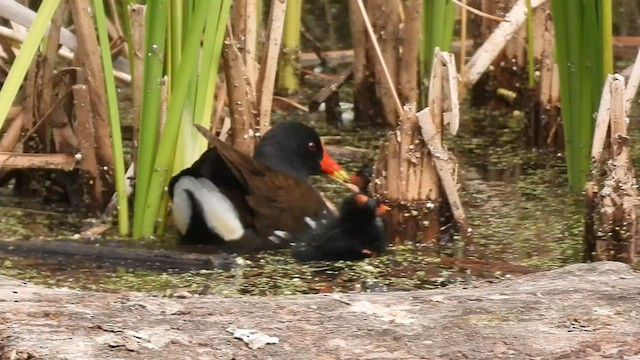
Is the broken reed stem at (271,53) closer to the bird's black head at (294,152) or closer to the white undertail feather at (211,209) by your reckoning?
the bird's black head at (294,152)

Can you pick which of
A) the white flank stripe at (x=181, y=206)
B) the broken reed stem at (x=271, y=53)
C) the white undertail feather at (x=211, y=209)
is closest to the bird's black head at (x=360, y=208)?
the white undertail feather at (x=211, y=209)

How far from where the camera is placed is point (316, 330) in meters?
2.36

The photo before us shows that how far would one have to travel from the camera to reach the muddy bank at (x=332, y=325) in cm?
226

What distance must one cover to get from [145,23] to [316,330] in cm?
141

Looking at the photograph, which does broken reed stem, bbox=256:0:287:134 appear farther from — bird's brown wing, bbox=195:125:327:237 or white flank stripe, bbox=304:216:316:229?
white flank stripe, bbox=304:216:316:229

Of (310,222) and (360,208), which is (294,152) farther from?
(360,208)

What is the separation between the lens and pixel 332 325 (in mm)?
2385

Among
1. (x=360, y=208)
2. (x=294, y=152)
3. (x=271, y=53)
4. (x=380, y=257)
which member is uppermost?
(x=271, y=53)

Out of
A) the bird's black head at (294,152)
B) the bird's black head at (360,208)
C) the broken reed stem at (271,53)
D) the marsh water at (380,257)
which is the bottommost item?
the marsh water at (380,257)

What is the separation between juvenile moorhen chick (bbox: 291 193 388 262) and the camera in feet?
11.9

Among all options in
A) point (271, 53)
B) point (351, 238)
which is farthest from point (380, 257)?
point (271, 53)

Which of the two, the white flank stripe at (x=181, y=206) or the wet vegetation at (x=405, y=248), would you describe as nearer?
the wet vegetation at (x=405, y=248)

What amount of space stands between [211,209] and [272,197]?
0.20m

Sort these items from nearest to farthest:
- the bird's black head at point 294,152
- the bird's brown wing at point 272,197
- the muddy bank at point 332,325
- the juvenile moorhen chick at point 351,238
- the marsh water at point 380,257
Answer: the muddy bank at point 332,325
the marsh water at point 380,257
the juvenile moorhen chick at point 351,238
the bird's brown wing at point 272,197
the bird's black head at point 294,152
